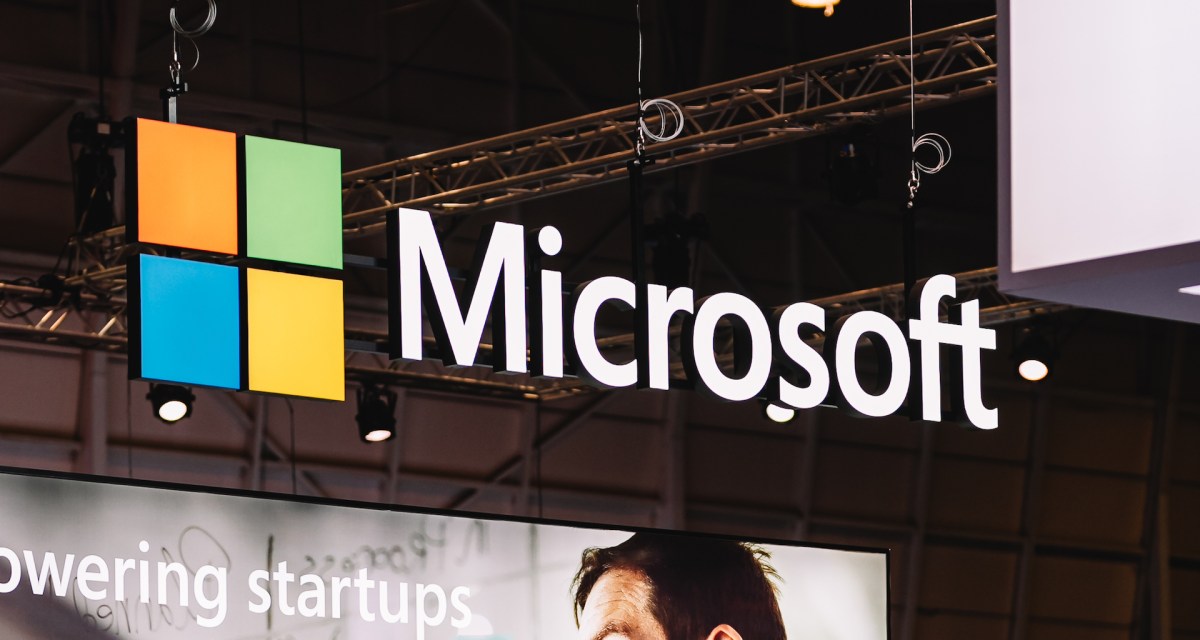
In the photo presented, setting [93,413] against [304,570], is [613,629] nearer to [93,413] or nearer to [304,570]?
[304,570]

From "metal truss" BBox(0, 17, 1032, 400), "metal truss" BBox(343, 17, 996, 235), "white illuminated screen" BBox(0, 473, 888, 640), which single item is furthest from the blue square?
→ "metal truss" BBox(0, 17, 1032, 400)

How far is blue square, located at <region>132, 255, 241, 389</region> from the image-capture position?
5.75 metres

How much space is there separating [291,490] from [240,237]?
27.3ft

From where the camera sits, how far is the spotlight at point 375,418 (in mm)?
13453

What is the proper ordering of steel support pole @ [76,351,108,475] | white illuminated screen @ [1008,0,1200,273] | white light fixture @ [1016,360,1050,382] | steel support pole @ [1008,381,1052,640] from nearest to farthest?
1. white illuminated screen @ [1008,0,1200,273]
2. steel support pole @ [76,351,108,475]
3. white light fixture @ [1016,360,1050,382]
4. steel support pole @ [1008,381,1052,640]

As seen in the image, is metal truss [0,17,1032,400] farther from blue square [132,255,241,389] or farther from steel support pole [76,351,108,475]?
blue square [132,255,241,389]

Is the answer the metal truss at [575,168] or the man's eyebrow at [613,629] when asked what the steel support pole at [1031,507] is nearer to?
the metal truss at [575,168]

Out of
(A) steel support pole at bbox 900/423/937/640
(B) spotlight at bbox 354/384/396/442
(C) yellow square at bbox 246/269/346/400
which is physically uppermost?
(C) yellow square at bbox 246/269/346/400

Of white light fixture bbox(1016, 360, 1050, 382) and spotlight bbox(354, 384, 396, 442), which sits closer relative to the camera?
spotlight bbox(354, 384, 396, 442)

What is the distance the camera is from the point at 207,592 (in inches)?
384

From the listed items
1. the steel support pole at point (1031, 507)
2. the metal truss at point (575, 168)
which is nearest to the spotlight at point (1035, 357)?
the metal truss at point (575, 168)

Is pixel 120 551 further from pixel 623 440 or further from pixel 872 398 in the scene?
pixel 623 440

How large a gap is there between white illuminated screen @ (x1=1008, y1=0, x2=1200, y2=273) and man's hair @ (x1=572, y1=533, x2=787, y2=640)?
27.5 feet

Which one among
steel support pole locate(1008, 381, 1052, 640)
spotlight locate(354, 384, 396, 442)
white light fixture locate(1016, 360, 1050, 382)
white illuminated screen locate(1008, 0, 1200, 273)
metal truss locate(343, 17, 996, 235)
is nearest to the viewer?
white illuminated screen locate(1008, 0, 1200, 273)
